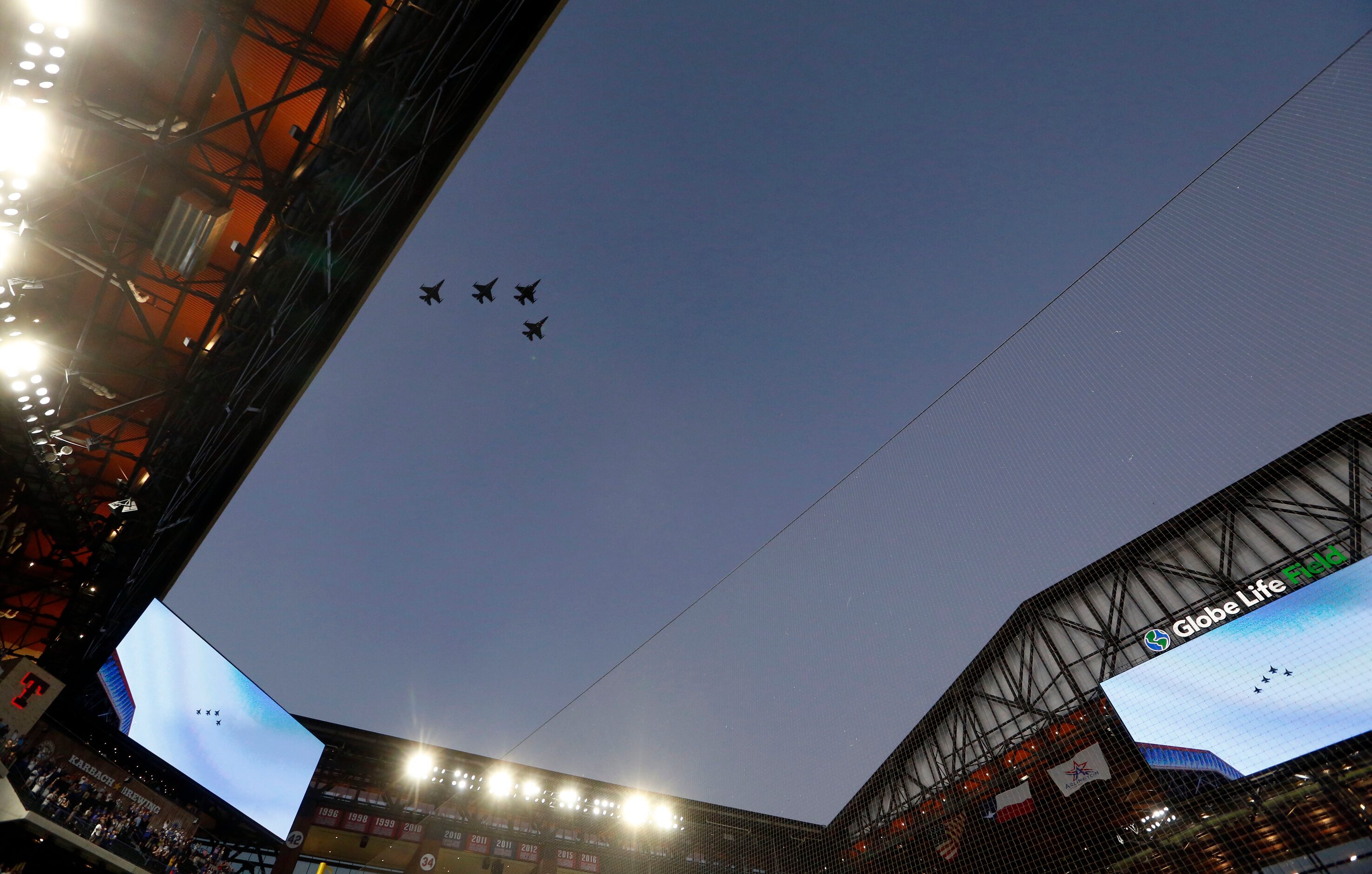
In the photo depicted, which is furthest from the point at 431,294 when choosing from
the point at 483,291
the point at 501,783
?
the point at 501,783

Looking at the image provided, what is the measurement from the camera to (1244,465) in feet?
26.9

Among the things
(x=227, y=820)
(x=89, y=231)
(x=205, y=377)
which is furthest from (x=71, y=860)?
(x=89, y=231)

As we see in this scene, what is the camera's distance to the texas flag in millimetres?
13148

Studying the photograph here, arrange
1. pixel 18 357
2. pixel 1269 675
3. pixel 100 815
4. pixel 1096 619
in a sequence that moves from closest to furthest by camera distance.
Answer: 1. pixel 18 357
2. pixel 1269 675
3. pixel 100 815
4. pixel 1096 619

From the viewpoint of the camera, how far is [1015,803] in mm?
13422

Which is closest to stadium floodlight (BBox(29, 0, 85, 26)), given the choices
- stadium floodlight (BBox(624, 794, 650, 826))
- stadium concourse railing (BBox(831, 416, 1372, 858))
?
stadium concourse railing (BBox(831, 416, 1372, 858))

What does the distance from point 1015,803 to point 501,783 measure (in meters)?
17.1

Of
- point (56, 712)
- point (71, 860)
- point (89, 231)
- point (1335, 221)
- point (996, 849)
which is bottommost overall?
point (71, 860)

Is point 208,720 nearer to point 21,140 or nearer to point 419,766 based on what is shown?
point 419,766

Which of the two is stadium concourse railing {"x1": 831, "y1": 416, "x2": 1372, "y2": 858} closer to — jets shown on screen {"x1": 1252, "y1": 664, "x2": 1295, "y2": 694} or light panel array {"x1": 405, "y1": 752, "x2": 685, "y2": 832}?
jets shown on screen {"x1": 1252, "y1": 664, "x2": 1295, "y2": 694}

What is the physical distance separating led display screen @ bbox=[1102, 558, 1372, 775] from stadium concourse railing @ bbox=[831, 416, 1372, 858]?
105 cm

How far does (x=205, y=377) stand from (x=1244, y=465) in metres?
14.4

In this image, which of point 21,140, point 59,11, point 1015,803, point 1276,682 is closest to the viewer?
point 59,11

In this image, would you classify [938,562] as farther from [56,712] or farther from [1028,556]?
[56,712]
